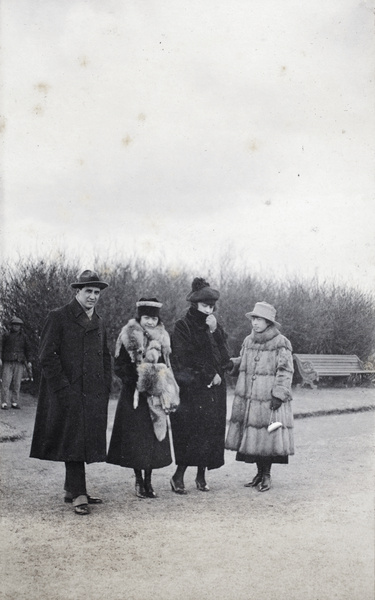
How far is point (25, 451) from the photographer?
25.0 ft

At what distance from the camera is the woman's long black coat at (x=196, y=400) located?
6098mm

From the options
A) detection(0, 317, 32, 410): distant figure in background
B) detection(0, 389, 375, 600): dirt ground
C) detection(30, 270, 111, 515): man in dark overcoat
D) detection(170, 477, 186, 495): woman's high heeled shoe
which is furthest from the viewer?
detection(0, 317, 32, 410): distant figure in background

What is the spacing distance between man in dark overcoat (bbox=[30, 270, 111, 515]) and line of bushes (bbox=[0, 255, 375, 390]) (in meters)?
1.79

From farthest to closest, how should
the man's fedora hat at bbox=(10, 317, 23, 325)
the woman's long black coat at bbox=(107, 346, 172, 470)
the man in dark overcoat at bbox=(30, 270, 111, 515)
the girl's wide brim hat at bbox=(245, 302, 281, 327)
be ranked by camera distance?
the man's fedora hat at bbox=(10, 317, 23, 325) → the girl's wide brim hat at bbox=(245, 302, 281, 327) → the woman's long black coat at bbox=(107, 346, 172, 470) → the man in dark overcoat at bbox=(30, 270, 111, 515)

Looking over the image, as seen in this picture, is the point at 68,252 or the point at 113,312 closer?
the point at 68,252

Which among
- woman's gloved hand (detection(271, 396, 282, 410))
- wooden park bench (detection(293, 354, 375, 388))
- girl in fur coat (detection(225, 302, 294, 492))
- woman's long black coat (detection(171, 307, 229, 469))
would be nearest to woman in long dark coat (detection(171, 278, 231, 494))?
woman's long black coat (detection(171, 307, 229, 469))

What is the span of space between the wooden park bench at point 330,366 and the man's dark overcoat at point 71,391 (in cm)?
215

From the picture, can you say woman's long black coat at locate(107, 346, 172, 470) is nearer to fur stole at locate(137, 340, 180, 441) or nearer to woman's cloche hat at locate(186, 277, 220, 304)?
fur stole at locate(137, 340, 180, 441)

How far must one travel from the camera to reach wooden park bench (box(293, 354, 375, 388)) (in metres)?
6.00

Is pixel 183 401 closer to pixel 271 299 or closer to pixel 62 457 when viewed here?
pixel 62 457

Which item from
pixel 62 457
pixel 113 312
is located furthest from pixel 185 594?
pixel 113 312

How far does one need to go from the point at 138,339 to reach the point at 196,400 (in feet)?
2.96

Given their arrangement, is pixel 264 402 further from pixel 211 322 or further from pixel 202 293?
pixel 202 293

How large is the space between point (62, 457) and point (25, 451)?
2507mm
